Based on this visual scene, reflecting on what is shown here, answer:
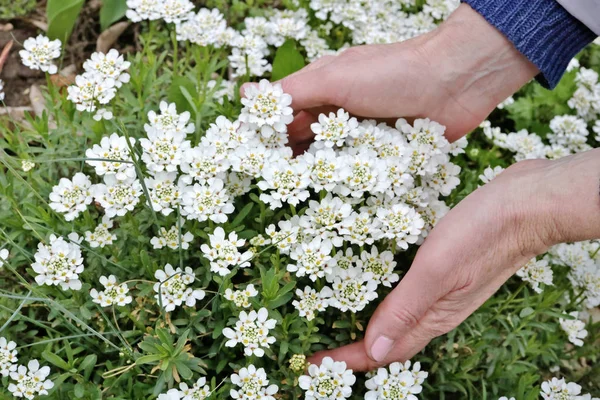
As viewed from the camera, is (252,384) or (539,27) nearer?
(252,384)

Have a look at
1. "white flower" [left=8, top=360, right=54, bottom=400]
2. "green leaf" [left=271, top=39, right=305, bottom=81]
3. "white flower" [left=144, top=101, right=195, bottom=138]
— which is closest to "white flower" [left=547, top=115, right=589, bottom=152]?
"green leaf" [left=271, top=39, right=305, bottom=81]

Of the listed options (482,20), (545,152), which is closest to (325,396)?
(482,20)

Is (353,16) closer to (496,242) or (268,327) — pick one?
(496,242)

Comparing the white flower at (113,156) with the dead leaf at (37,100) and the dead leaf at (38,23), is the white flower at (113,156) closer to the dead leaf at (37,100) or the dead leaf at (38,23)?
the dead leaf at (37,100)

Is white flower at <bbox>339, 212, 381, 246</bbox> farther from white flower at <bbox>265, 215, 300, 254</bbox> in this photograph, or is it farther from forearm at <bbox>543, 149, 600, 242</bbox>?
forearm at <bbox>543, 149, 600, 242</bbox>

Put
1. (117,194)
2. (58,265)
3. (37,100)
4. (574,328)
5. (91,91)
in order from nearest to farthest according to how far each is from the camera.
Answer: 1. (58,265)
2. (117,194)
3. (91,91)
4. (574,328)
5. (37,100)

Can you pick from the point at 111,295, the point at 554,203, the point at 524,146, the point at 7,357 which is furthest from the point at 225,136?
the point at 524,146

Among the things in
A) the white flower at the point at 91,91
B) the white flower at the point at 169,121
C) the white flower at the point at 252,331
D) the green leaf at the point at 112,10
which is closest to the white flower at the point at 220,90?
the white flower at the point at 169,121

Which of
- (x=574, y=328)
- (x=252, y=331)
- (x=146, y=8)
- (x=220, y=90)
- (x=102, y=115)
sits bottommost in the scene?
(x=574, y=328)

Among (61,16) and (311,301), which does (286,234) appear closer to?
(311,301)
